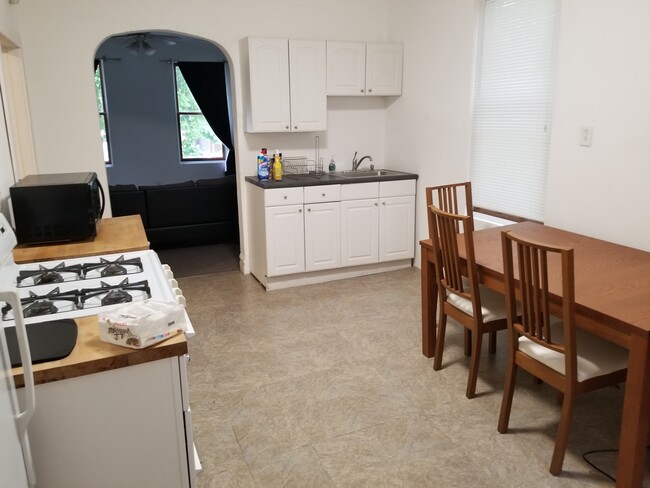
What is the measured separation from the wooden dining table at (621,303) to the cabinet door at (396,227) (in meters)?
1.76

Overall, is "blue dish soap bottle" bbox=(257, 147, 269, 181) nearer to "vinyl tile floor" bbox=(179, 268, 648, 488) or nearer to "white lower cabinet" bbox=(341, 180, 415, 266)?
"white lower cabinet" bbox=(341, 180, 415, 266)

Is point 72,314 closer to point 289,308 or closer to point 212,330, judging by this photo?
point 212,330

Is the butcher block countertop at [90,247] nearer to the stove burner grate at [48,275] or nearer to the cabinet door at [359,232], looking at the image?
the stove burner grate at [48,275]

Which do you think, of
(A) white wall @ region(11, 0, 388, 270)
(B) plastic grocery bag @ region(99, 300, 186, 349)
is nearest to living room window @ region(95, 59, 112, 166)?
(A) white wall @ region(11, 0, 388, 270)

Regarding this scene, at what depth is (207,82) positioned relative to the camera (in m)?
7.86

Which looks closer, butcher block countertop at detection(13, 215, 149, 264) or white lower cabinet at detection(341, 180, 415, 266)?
butcher block countertop at detection(13, 215, 149, 264)

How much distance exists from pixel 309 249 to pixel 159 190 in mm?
1954

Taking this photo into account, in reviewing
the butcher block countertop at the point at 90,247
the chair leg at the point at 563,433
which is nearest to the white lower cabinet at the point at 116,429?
the butcher block countertop at the point at 90,247

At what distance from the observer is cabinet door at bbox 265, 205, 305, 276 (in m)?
4.23

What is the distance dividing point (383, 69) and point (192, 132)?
14.3 feet

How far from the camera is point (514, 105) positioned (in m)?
3.59

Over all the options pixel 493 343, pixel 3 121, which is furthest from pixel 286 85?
pixel 493 343

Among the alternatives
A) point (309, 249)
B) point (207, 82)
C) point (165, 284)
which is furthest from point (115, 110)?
point (165, 284)

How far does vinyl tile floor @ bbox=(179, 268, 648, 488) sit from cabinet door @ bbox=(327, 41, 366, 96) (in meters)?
2.07
